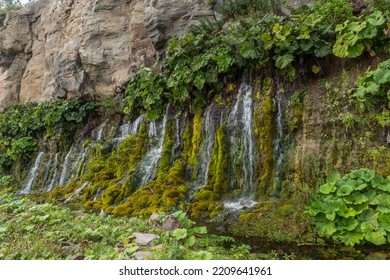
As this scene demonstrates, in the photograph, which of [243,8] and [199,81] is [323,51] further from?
[243,8]

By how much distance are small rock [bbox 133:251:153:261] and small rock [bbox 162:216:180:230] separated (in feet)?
3.19

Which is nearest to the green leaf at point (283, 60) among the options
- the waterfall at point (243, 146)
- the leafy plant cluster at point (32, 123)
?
the waterfall at point (243, 146)

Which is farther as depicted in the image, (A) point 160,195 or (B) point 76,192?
(B) point 76,192

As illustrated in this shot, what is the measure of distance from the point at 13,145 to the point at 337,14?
14.1m

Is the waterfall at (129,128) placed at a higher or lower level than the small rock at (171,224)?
higher

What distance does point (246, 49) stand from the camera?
779 centimetres

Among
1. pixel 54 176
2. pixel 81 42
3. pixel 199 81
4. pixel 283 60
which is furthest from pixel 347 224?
pixel 81 42

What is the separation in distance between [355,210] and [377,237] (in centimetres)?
43

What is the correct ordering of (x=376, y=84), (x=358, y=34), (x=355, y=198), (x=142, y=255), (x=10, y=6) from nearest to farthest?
(x=142, y=255), (x=355, y=198), (x=376, y=84), (x=358, y=34), (x=10, y=6)

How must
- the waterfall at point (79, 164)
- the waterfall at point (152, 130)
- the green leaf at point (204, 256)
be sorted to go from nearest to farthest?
1. the green leaf at point (204, 256)
2. the waterfall at point (152, 130)
3. the waterfall at point (79, 164)

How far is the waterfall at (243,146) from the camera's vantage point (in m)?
7.04

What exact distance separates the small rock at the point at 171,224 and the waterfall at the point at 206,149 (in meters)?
3.14

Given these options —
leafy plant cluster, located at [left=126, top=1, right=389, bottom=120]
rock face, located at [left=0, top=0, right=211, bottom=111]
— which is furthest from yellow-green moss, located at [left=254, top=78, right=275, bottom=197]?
rock face, located at [left=0, top=0, right=211, bottom=111]

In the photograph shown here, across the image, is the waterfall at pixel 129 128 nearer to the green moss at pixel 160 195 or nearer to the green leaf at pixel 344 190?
the green moss at pixel 160 195
